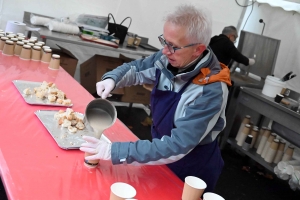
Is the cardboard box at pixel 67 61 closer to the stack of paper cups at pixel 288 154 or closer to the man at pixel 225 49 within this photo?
the man at pixel 225 49

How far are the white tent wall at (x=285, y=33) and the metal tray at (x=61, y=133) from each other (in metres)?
3.63

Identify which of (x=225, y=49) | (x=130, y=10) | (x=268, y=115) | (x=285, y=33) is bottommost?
(x=268, y=115)

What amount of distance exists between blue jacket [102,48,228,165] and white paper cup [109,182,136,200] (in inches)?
7.7

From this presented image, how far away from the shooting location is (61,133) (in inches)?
66.3

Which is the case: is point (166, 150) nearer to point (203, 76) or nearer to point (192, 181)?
point (192, 181)

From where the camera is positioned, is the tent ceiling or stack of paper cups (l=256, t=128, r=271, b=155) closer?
stack of paper cups (l=256, t=128, r=271, b=155)

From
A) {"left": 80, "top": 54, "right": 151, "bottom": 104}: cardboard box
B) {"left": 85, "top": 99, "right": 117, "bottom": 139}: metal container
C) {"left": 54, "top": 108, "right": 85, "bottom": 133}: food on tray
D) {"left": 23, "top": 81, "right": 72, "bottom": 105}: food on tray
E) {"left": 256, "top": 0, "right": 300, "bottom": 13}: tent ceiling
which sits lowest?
{"left": 80, "top": 54, "right": 151, "bottom": 104}: cardboard box

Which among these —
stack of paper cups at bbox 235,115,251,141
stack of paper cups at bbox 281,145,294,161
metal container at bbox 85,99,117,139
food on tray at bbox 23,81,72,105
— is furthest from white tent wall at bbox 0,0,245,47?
metal container at bbox 85,99,117,139

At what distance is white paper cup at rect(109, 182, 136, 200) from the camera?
1.16 metres

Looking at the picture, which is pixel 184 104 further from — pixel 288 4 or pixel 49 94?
pixel 288 4

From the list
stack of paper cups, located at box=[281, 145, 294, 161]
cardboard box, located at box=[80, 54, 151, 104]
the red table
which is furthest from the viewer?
cardboard box, located at box=[80, 54, 151, 104]

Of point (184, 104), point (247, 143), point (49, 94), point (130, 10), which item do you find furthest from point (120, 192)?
point (130, 10)

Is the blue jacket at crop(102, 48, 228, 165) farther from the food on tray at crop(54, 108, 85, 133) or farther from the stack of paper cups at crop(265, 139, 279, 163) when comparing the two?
the stack of paper cups at crop(265, 139, 279, 163)

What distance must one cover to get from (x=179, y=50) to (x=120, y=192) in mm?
705
